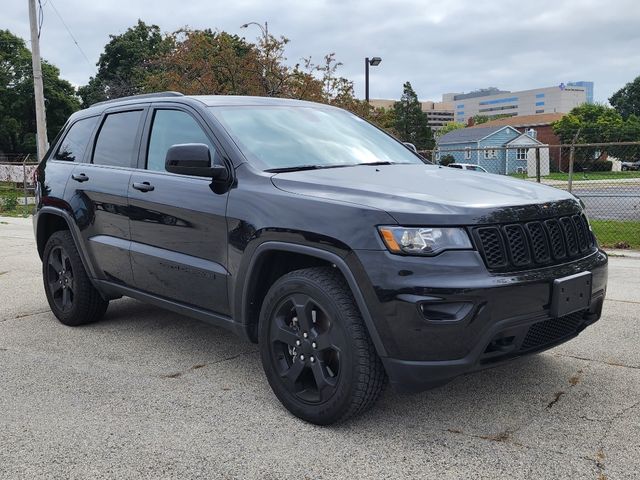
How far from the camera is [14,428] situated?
3.54 meters

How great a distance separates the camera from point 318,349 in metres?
3.38

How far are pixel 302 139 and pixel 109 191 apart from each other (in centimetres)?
156

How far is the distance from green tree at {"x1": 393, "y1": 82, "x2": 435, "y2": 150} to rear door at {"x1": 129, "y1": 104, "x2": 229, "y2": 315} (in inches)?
2661

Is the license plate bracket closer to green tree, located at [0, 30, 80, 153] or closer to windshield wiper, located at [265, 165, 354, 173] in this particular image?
windshield wiper, located at [265, 165, 354, 173]

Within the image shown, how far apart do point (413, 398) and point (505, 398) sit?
528 millimetres

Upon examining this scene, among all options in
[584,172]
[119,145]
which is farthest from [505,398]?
[584,172]

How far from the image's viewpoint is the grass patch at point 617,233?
1072cm

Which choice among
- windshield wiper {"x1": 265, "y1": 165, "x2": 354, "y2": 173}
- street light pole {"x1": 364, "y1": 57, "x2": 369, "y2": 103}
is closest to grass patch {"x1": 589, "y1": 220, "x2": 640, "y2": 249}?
windshield wiper {"x1": 265, "y1": 165, "x2": 354, "y2": 173}

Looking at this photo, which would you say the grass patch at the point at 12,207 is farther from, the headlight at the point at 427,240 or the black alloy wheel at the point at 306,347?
the headlight at the point at 427,240

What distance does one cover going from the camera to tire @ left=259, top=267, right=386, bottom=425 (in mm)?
3225

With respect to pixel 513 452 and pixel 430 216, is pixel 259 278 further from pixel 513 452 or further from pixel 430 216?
pixel 513 452

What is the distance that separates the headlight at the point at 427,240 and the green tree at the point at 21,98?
2013 inches

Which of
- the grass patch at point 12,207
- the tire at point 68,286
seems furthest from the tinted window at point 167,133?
the grass patch at point 12,207

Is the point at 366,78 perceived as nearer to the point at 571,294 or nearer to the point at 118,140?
the point at 118,140
